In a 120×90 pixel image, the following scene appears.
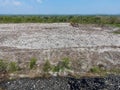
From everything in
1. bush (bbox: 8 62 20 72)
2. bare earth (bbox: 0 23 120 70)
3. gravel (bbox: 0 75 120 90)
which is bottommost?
gravel (bbox: 0 75 120 90)

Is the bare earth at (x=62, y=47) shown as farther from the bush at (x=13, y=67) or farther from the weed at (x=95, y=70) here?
the bush at (x=13, y=67)

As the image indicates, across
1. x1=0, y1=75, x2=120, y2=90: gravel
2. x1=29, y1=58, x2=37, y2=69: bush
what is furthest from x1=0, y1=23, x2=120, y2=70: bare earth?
x1=0, y1=75, x2=120, y2=90: gravel

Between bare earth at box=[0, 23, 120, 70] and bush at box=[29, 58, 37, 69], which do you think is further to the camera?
bare earth at box=[0, 23, 120, 70]

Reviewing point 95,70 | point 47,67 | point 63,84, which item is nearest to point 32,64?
point 47,67

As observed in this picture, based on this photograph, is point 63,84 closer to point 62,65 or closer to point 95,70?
point 62,65

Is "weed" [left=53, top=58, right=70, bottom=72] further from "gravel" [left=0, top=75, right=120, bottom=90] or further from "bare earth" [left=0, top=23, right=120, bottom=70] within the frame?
"gravel" [left=0, top=75, right=120, bottom=90]

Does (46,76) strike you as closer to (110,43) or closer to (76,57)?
(76,57)
